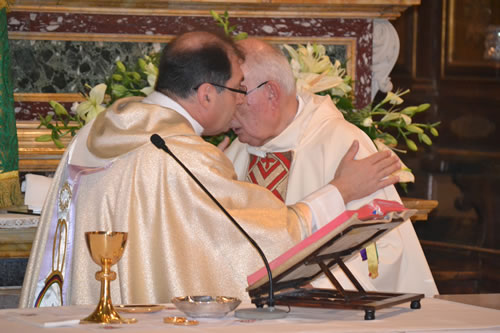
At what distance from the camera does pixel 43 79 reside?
5523 mm

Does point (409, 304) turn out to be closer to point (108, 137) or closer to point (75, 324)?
point (75, 324)

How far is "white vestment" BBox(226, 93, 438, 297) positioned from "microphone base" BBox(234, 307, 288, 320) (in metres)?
1.33

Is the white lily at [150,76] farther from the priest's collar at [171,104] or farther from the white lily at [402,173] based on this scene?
the white lily at [402,173]

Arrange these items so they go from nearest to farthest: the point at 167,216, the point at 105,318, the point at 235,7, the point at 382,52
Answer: the point at 105,318, the point at 167,216, the point at 235,7, the point at 382,52

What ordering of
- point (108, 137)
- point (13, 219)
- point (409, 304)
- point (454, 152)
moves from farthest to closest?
point (454, 152), point (13, 219), point (108, 137), point (409, 304)

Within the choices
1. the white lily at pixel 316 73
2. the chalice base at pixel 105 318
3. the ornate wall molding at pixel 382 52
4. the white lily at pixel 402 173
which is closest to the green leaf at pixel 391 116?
the white lily at pixel 402 173

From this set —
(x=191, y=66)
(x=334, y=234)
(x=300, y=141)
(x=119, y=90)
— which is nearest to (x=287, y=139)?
(x=300, y=141)

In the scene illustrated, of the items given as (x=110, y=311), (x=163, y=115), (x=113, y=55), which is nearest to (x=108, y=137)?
(x=163, y=115)

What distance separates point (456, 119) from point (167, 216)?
667cm

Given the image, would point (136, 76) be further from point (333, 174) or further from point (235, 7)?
point (235, 7)

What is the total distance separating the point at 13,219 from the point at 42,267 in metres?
0.83

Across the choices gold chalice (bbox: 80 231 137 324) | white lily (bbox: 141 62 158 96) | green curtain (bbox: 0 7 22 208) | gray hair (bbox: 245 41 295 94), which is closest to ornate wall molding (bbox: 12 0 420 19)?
green curtain (bbox: 0 7 22 208)

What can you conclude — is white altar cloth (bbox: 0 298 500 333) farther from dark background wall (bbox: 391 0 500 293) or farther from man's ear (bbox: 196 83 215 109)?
dark background wall (bbox: 391 0 500 293)

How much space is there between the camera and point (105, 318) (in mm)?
2463
